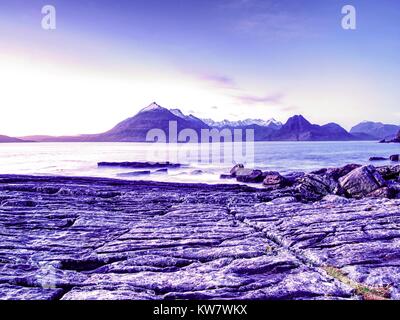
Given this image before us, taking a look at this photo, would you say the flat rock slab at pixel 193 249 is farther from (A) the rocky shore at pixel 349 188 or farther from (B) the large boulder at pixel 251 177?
(B) the large boulder at pixel 251 177

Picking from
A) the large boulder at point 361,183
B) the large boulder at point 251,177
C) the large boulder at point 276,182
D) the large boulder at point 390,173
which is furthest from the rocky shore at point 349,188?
the large boulder at point 251,177

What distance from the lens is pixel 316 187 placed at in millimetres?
28250

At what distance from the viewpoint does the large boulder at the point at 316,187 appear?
26609 millimetres

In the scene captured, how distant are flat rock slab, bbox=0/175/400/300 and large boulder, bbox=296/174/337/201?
6637 mm

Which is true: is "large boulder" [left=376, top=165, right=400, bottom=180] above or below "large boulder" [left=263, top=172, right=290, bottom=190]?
above

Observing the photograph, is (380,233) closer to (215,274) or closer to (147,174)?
(215,274)

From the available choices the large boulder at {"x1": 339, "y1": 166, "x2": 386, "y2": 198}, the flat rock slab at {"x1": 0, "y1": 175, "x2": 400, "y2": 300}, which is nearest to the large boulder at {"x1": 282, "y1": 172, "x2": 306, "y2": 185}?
the large boulder at {"x1": 339, "y1": 166, "x2": 386, "y2": 198}

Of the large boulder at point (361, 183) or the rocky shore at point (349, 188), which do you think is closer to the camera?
the rocky shore at point (349, 188)

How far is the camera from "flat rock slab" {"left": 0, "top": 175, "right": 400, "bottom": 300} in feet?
27.8

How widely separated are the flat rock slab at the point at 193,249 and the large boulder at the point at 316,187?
6.64 meters

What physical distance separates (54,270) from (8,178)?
1081 inches

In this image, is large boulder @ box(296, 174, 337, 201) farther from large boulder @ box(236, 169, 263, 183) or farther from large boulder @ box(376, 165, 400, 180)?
large boulder @ box(236, 169, 263, 183)

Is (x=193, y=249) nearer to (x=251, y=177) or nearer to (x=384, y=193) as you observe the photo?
(x=384, y=193)
